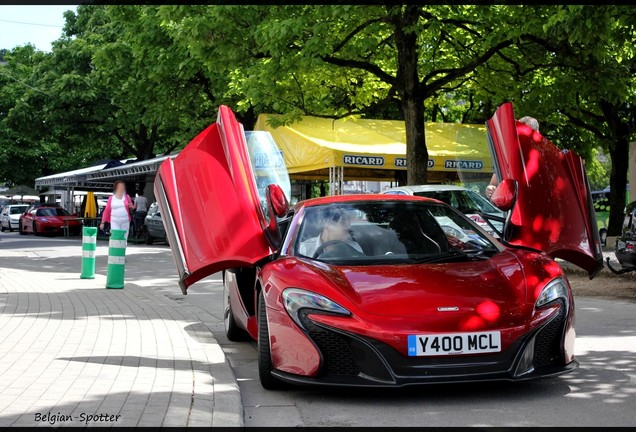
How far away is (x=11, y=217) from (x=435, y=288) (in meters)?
54.4

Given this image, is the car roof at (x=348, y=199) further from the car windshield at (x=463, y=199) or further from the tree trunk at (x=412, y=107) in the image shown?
the tree trunk at (x=412, y=107)

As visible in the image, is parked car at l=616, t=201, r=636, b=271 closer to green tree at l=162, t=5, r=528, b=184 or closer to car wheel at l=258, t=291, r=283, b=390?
green tree at l=162, t=5, r=528, b=184

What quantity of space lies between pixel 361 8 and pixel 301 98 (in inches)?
210

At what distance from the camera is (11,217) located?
56.1 m

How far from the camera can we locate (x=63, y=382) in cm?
571

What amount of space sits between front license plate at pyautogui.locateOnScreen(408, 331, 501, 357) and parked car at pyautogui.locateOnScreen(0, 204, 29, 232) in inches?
2118

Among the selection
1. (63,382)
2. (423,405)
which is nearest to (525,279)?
(423,405)

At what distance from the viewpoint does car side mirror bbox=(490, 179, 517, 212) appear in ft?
22.3

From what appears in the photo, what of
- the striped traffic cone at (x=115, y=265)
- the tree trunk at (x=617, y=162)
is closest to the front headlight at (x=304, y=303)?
the striped traffic cone at (x=115, y=265)

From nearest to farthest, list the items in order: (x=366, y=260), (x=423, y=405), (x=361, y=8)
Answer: (x=423, y=405), (x=366, y=260), (x=361, y=8)

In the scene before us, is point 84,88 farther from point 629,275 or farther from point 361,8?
point 629,275

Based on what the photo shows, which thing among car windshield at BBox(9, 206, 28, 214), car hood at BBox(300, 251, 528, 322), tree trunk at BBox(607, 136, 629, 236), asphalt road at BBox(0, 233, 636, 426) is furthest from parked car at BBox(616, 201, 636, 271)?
car windshield at BBox(9, 206, 28, 214)

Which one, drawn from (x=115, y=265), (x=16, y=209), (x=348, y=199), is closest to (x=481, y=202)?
(x=115, y=265)

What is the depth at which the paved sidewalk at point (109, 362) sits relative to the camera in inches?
191
